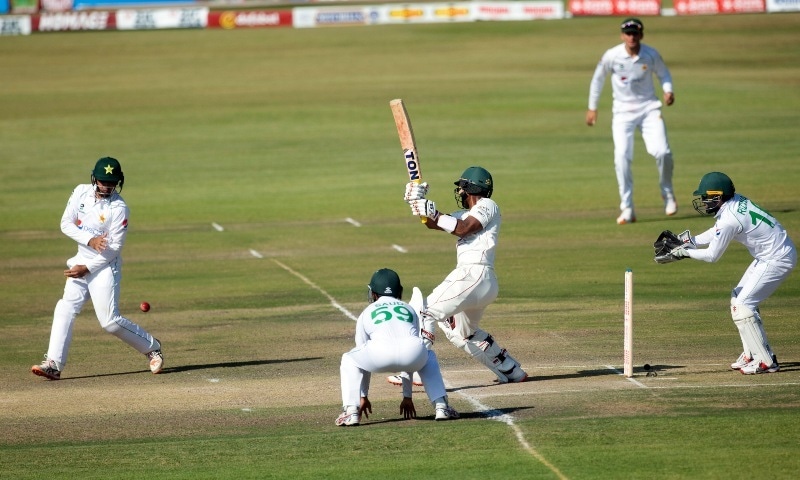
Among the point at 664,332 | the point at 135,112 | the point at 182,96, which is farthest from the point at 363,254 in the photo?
the point at 182,96

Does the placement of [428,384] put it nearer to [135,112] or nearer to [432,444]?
[432,444]

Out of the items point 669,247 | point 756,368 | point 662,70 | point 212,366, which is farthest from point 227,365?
point 662,70

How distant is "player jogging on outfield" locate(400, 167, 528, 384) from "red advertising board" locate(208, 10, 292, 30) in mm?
54769

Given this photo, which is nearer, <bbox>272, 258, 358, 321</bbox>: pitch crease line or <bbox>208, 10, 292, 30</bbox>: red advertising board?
<bbox>272, 258, 358, 321</bbox>: pitch crease line

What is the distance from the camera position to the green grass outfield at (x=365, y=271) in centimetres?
1019

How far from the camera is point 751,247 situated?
12234mm

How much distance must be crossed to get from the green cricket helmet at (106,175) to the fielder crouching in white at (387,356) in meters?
3.54

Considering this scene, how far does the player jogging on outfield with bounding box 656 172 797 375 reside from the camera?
11.9 metres

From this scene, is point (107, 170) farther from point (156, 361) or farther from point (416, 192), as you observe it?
point (416, 192)

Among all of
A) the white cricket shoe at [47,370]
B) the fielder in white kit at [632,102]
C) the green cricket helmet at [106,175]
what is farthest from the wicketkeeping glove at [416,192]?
the fielder in white kit at [632,102]

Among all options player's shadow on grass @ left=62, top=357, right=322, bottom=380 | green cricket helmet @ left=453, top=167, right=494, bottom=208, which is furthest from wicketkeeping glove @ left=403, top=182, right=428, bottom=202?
player's shadow on grass @ left=62, top=357, right=322, bottom=380

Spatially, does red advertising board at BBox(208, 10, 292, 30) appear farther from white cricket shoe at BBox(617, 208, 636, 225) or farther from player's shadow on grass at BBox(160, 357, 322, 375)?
player's shadow on grass at BBox(160, 357, 322, 375)

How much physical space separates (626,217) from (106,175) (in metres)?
11.4

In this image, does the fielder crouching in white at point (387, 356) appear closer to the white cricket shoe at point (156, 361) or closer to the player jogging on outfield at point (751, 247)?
the player jogging on outfield at point (751, 247)
